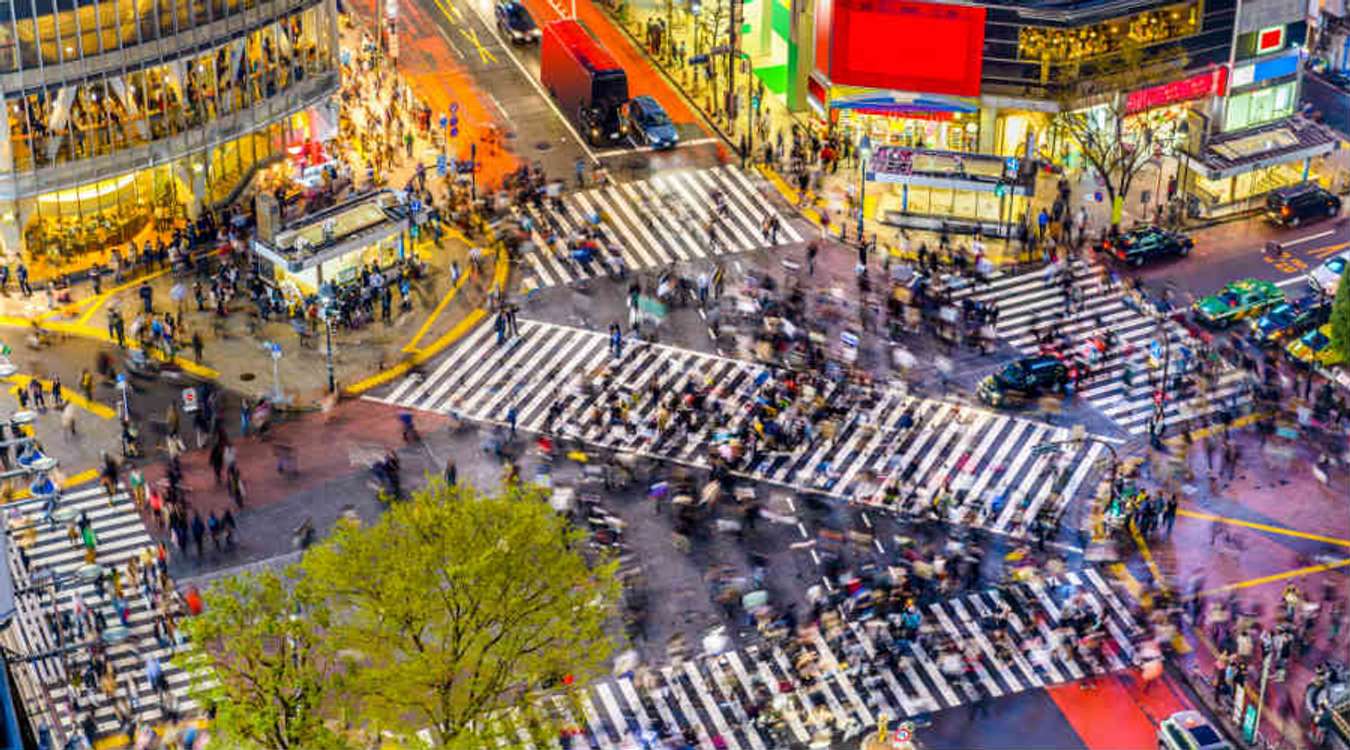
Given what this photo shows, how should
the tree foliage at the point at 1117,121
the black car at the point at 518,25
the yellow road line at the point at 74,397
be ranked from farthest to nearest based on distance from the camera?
1. the black car at the point at 518,25
2. the tree foliage at the point at 1117,121
3. the yellow road line at the point at 74,397

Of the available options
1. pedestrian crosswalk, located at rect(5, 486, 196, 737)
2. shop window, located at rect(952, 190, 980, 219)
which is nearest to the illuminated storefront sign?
shop window, located at rect(952, 190, 980, 219)

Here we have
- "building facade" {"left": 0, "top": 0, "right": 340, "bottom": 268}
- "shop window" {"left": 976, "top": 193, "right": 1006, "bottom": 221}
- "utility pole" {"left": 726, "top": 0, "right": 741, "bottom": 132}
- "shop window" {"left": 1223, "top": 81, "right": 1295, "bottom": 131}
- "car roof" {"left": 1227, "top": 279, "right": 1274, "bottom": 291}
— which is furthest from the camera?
Answer: "utility pole" {"left": 726, "top": 0, "right": 741, "bottom": 132}

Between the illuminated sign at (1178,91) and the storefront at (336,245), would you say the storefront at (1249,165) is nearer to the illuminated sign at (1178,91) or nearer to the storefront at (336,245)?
the illuminated sign at (1178,91)

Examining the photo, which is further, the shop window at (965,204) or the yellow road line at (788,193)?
the yellow road line at (788,193)

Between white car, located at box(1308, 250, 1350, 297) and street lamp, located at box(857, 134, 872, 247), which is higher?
street lamp, located at box(857, 134, 872, 247)


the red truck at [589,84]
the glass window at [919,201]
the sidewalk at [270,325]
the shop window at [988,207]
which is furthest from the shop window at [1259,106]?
the sidewalk at [270,325]

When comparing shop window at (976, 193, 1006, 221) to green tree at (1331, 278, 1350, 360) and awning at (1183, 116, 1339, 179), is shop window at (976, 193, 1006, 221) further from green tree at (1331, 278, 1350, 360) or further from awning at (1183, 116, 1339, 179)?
green tree at (1331, 278, 1350, 360)

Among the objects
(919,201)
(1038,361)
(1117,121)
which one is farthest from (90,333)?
(1117,121)
